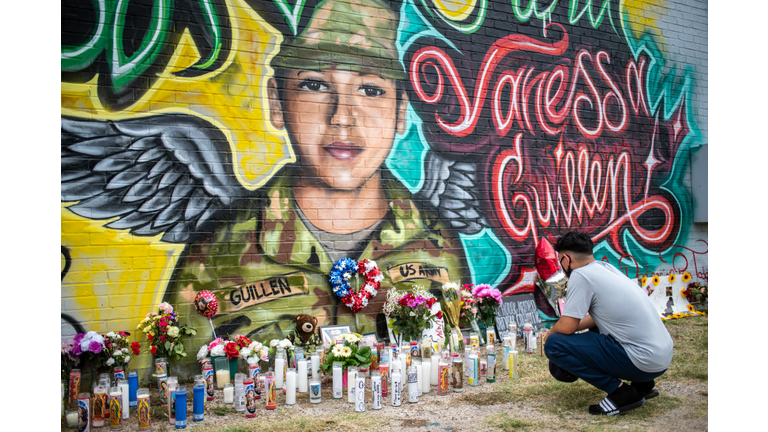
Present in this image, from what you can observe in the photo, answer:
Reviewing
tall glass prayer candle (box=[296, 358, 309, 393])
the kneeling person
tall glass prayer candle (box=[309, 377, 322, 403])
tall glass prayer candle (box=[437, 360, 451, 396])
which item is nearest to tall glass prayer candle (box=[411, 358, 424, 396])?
tall glass prayer candle (box=[437, 360, 451, 396])

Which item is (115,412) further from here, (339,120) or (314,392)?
(339,120)

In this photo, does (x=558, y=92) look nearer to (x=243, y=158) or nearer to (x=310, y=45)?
(x=310, y=45)

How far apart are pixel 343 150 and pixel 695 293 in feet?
18.4

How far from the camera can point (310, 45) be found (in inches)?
224

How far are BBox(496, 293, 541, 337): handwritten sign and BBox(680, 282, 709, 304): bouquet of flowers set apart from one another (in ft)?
8.74

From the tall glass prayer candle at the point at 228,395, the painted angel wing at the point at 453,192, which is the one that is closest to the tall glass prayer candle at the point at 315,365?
the tall glass prayer candle at the point at 228,395

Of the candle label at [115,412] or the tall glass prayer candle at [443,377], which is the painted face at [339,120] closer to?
the tall glass prayer candle at [443,377]

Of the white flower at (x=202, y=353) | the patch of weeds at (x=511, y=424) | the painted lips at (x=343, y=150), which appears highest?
Result: the painted lips at (x=343, y=150)

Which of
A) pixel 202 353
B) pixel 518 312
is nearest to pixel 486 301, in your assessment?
pixel 518 312

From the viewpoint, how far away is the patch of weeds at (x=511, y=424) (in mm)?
3694

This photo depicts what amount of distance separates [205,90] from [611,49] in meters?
5.56

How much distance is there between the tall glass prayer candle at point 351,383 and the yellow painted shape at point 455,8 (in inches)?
166

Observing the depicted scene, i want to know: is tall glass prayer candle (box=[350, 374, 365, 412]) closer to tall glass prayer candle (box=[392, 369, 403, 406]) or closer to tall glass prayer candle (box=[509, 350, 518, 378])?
tall glass prayer candle (box=[392, 369, 403, 406])

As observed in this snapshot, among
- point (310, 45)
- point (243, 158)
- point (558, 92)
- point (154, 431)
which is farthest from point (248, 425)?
point (558, 92)
